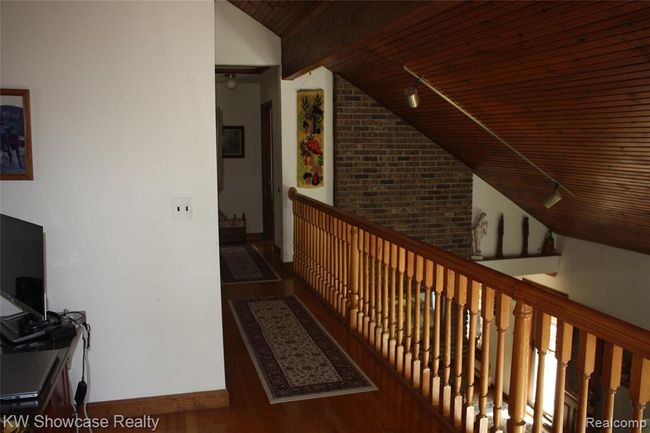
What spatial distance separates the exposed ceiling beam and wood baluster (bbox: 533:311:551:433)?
5.01 feet

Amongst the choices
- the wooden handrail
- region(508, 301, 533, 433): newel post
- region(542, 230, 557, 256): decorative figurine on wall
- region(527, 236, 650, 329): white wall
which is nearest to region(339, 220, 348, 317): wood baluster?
the wooden handrail

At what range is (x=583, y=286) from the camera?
691 centimetres

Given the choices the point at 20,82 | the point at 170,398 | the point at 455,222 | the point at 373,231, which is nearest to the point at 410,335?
the point at 373,231

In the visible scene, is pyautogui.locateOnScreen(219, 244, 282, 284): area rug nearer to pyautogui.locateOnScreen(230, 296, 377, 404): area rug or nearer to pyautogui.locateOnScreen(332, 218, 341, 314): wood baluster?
pyautogui.locateOnScreen(230, 296, 377, 404): area rug

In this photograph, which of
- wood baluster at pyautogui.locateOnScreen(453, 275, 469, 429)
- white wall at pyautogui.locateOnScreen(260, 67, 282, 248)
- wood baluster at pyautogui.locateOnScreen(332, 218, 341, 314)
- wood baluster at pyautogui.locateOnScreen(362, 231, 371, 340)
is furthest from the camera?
white wall at pyautogui.locateOnScreen(260, 67, 282, 248)

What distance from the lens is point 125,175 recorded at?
2.78 meters

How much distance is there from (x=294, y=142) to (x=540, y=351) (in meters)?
4.55

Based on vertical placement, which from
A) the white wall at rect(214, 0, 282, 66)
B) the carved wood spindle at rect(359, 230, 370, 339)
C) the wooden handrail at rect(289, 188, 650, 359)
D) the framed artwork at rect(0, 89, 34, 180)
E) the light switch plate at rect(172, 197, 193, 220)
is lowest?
the carved wood spindle at rect(359, 230, 370, 339)

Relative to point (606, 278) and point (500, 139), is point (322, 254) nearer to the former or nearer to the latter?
point (500, 139)

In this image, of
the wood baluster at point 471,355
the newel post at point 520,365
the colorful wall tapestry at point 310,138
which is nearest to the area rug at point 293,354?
the wood baluster at point 471,355

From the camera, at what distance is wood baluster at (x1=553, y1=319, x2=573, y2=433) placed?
206cm

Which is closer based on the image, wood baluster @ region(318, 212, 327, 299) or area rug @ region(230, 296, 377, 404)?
area rug @ region(230, 296, 377, 404)

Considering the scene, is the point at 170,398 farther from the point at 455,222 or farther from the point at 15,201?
the point at 455,222

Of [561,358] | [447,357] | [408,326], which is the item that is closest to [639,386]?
[561,358]
